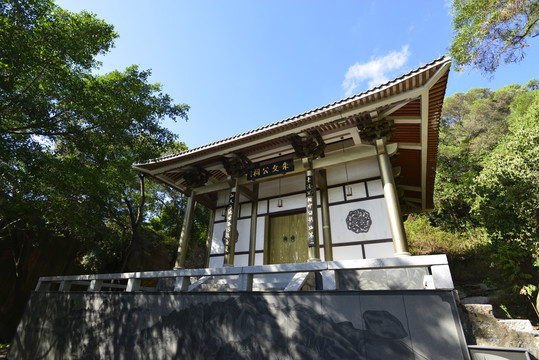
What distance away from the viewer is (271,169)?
7590 millimetres

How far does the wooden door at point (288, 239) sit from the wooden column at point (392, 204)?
280cm

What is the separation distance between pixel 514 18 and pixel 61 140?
16730 mm

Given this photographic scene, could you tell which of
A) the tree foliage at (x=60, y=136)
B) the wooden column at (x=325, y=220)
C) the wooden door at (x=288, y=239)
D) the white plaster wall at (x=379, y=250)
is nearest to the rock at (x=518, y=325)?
the white plaster wall at (x=379, y=250)

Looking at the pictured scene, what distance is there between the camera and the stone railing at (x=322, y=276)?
3281 mm

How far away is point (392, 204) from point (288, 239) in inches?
134

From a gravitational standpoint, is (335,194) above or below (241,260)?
above

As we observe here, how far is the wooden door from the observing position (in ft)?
25.2

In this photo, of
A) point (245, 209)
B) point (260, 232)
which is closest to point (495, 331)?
point (260, 232)

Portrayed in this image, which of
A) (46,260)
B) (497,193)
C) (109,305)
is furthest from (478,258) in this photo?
(46,260)

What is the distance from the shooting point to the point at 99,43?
28.8 feet

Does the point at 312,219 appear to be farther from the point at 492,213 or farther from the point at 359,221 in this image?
the point at 492,213

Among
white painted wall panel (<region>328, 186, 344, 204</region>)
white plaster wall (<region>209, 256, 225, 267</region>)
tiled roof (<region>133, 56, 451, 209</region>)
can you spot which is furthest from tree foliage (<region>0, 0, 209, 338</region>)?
white painted wall panel (<region>328, 186, 344, 204</region>)

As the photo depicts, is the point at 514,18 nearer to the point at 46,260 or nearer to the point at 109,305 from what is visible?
the point at 109,305

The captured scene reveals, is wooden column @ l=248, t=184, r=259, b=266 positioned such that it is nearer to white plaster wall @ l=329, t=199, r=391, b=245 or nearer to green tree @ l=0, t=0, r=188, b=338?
white plaster wall @ l=329, t=199, r=391, b=245
